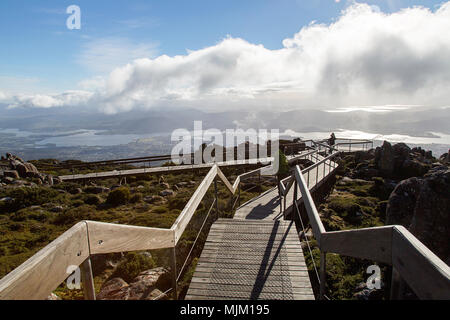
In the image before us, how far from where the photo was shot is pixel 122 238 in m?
2.20

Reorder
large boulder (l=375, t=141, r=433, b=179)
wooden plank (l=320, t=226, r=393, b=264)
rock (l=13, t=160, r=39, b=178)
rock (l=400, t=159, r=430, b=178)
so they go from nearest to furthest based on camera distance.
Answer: wooden plank (l=320, t=226, r=393, b=264) → rock (l=400, t=159, r=430, b=178) → large boulder (l=375, t=141, r=433, b=179) → rock (l=13, t=160, r=39, b=178)

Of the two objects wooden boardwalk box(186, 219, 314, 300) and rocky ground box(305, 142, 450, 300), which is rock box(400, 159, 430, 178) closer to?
rocky ground box(305, 142, 450, 300)

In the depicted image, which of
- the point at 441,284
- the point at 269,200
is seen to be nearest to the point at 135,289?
the point at 441,284

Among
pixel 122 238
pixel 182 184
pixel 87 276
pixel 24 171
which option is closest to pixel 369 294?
pixel 122 238

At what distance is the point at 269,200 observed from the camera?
33.5 feet

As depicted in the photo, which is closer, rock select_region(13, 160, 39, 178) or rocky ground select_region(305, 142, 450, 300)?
rocky ground select_region(305, 142, 450, 300)

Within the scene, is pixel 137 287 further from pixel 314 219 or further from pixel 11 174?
pixel 11 174

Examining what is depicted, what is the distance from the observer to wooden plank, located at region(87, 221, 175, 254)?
72.7 inches

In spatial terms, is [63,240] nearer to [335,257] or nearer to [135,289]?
[135,289]

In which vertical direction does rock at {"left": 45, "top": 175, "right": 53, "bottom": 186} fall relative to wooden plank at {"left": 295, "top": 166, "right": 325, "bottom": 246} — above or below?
below

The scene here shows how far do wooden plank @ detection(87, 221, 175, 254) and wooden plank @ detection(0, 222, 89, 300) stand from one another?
0.10 metres

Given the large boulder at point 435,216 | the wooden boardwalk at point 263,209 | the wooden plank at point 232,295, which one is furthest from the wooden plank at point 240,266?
the wooden boardwalk at point 263,209

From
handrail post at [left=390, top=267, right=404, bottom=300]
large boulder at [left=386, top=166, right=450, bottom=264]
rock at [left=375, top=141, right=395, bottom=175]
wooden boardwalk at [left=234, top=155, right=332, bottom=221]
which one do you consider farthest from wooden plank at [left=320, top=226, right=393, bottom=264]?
rock at [left=375, top=141, right=395, bottom=175]

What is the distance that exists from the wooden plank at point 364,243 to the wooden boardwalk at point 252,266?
1.31 metres
